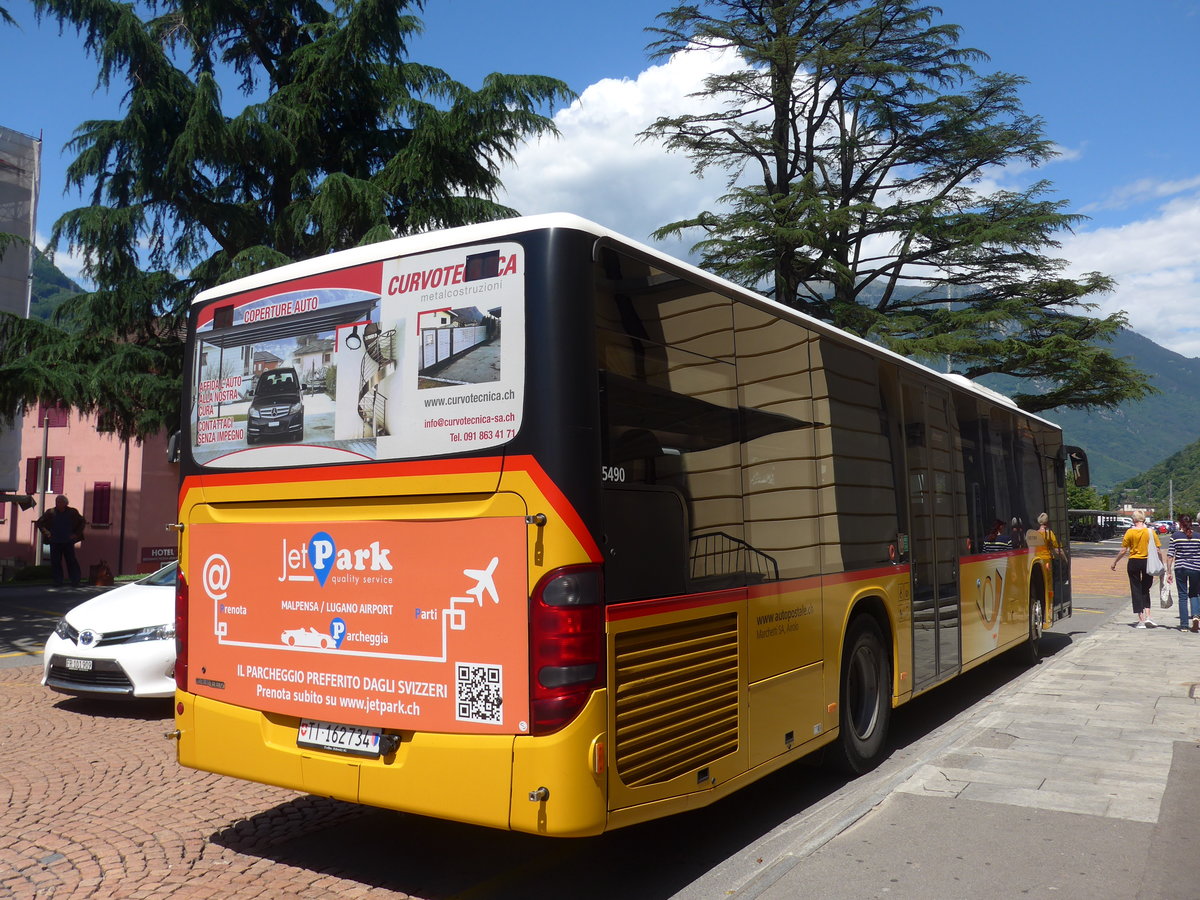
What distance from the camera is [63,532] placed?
809 inches

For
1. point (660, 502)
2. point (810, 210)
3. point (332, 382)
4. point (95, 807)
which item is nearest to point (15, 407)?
point (95, 807)

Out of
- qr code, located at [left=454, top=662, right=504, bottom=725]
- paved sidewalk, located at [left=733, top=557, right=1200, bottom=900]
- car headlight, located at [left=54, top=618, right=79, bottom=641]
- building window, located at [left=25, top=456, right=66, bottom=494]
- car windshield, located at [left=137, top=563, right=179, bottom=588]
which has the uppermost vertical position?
building window, located at [left=25, top=456, right=66, bottom=494]

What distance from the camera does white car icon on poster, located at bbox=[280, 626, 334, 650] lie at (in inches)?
181

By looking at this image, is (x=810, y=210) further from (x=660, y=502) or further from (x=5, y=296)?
(x=660, y=502)

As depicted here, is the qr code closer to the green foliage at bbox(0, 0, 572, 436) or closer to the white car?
the white car

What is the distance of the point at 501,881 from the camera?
4688 millimetres

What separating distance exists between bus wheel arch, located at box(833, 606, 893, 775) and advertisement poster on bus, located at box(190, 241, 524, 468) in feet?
10.5

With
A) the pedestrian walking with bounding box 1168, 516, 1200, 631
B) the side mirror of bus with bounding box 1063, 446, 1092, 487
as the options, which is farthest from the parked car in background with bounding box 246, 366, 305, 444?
the pedestrian walking with bounding box 1168, 516, 1200, 631

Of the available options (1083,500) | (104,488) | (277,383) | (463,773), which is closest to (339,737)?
(463,773)

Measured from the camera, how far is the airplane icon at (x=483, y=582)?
4094mm

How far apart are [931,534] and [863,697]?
1.80 m

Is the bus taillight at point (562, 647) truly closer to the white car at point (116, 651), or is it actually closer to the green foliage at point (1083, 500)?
the white car at point (116, 651)

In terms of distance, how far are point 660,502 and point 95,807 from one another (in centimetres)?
387

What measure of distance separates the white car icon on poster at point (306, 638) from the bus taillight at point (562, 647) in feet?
3.76
